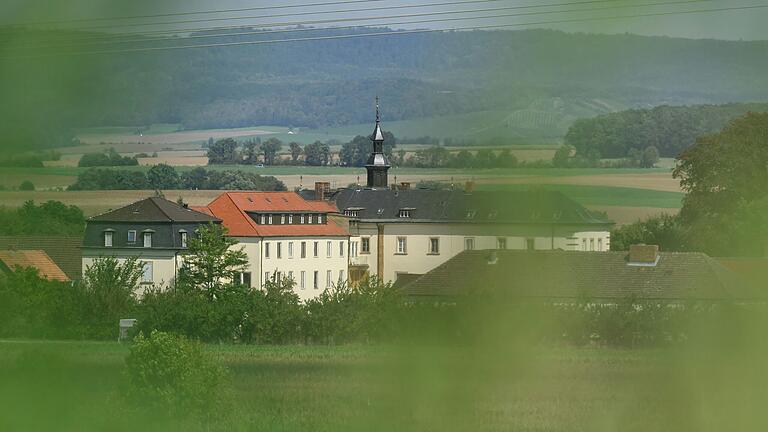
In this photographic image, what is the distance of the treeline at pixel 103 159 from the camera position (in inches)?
98.6

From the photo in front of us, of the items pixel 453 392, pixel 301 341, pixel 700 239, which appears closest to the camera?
pixel 453 392

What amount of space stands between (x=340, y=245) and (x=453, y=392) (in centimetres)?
4258

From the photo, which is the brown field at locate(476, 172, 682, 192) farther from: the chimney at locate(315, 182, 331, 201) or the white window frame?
the chimney at locate(315, 182, 331, 201)

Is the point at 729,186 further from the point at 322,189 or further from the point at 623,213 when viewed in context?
the point at 322,189

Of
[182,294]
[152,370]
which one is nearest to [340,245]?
[182,294]

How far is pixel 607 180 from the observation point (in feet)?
Result: 6.94

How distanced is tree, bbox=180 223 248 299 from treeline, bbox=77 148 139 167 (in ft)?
100

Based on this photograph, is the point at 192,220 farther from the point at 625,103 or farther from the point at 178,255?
the point at 625,103

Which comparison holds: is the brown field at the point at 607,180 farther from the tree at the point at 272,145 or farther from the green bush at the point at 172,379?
the green bush at the point at 172,379

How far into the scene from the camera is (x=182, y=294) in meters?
28.2

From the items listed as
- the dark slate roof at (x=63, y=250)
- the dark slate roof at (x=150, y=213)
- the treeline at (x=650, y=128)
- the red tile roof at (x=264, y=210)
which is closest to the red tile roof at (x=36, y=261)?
the dark slate roof at (x=63, y=250)

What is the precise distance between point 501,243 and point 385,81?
1.21 feet

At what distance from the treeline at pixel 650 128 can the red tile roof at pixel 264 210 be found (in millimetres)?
40034

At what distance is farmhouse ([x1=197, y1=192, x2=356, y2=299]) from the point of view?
4347 centimetres
